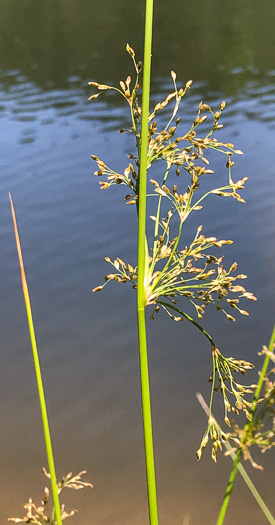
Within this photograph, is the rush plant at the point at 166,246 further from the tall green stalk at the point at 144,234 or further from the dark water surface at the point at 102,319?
the dark water surface at the point at 102,319

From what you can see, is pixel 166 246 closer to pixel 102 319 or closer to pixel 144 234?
pixel 144 234

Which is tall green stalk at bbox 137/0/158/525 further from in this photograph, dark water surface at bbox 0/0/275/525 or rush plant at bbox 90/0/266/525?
dark water surface at bbox 0/0/275/525

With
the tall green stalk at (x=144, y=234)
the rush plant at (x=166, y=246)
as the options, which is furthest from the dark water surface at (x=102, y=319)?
the tall green stalk at (x=144, y=234)

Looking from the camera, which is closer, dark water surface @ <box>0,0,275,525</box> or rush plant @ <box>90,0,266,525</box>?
rush plant @ <box>90,0,266,525</box>

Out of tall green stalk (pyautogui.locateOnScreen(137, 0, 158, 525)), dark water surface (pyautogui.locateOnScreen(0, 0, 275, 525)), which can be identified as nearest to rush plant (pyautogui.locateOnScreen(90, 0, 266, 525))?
tall green stalk (pyautogui.locateOnScreen(137, 0, 158, 525))

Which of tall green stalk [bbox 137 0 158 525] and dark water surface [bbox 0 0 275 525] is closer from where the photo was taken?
tall green stalk [bbox 137 0 158 525]

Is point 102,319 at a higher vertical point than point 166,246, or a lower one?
lower

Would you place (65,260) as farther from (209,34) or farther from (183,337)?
(209,34)

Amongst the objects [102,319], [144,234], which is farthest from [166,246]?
[102,319]
